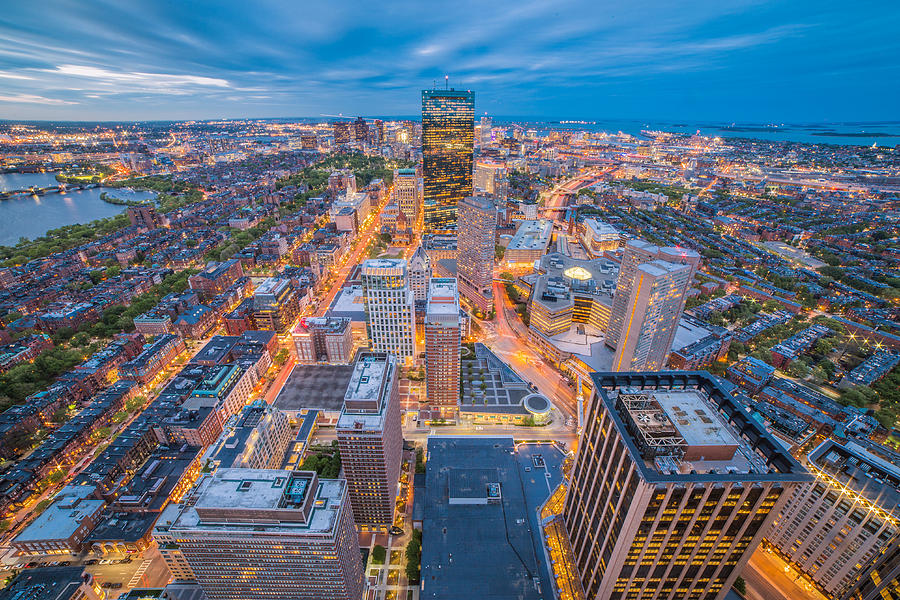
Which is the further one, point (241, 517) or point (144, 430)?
point (144, 430)

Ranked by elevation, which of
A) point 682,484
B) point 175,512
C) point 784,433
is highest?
point 682,484

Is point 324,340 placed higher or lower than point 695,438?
lower

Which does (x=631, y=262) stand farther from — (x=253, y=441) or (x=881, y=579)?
(x=253, y=441)

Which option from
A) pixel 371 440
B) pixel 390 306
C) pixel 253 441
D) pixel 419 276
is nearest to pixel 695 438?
pixel 371 440

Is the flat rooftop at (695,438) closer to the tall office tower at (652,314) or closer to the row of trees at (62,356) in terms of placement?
the tall office tower at (652,314)

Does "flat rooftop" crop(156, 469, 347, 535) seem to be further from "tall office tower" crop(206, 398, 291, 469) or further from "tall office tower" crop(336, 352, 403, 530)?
"tall office tower" crop(206, 398, 291, 469)

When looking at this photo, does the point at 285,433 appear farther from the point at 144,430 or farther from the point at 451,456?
the point at 451,456

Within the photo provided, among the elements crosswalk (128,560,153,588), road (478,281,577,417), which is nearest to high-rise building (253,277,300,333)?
road (478,281,577,417)

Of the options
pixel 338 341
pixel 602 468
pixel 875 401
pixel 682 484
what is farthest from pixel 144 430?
pixel 875 401
